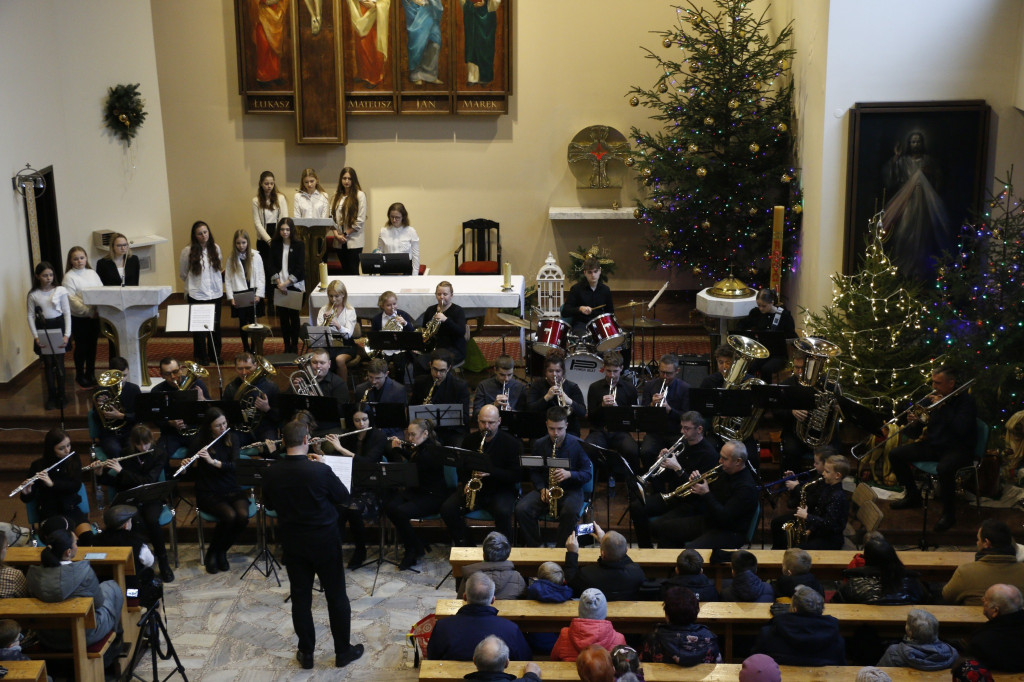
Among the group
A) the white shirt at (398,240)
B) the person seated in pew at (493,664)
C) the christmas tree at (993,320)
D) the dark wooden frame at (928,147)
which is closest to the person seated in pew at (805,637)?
the person seated in pew at (493,664)

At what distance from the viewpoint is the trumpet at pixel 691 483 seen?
8.22 metres

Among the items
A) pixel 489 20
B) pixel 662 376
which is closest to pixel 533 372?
pixel 662 376

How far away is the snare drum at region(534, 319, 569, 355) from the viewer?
1030 centimetres

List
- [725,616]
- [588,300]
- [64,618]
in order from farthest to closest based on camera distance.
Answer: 1. [588,300]
2. [64,618]
3. [725,616]

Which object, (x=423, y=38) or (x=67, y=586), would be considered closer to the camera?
(x=67, y=586)

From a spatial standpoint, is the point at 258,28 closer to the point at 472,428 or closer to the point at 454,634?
the point at 472,428

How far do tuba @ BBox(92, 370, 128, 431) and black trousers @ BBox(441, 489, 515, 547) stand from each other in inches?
118

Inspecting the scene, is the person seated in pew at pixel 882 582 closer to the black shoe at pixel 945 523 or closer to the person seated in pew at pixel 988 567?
the person seated in pew at pixel 988 567

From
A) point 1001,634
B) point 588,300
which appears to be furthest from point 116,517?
point 1001,634

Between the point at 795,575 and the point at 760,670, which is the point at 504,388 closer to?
the point at 795,575

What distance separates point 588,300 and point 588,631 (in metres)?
5.83

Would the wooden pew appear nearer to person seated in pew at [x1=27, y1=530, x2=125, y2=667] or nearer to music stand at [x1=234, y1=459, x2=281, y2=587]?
person seated in pew at [x1=27, y1=530, x2=125, y2=667]

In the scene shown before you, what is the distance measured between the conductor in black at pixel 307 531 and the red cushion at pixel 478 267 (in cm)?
732

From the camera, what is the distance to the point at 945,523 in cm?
875
